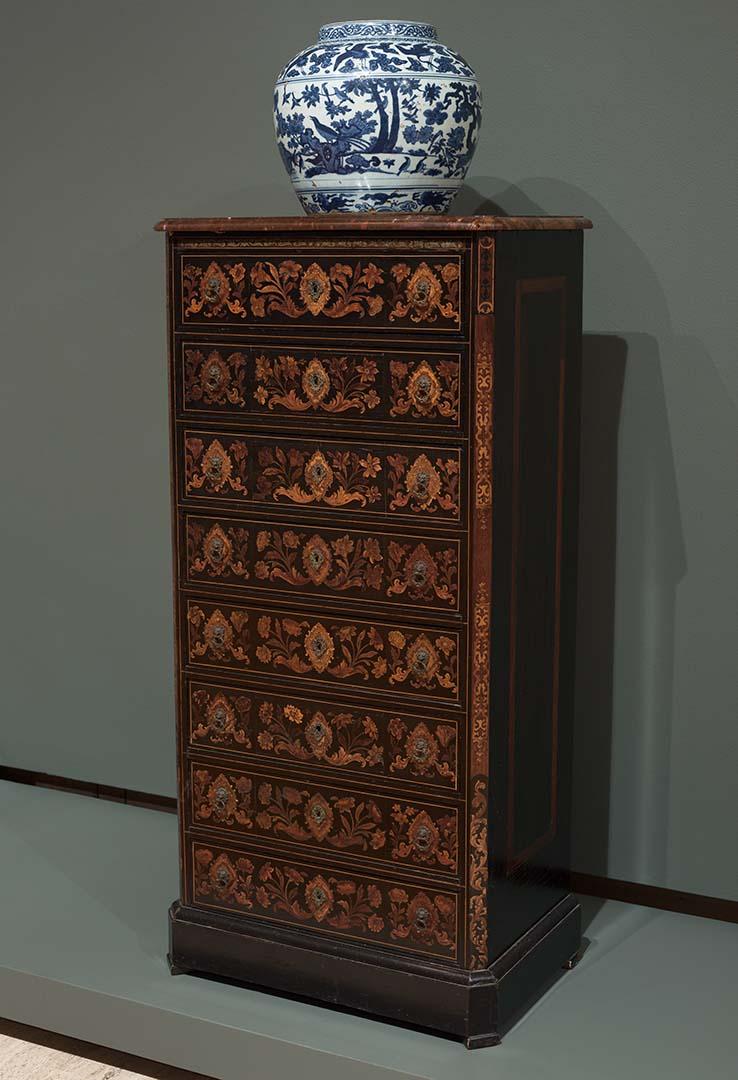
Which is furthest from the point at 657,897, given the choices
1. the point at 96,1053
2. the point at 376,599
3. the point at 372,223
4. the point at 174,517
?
the point at 372,223

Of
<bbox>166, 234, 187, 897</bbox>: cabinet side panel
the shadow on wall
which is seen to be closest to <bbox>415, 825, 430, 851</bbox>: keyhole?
<bbox>166, 234, 187, 897</bbox>: cabinet side panel

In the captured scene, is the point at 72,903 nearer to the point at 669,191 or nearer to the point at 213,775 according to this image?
the point at 213,775

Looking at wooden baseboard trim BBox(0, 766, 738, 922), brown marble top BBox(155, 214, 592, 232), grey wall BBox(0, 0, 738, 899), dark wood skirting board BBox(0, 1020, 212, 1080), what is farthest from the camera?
wooden baseboard trim BBox(0, 766, 738, 922)

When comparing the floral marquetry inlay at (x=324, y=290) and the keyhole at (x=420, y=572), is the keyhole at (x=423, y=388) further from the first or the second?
the keyhole at (x=420, y=572)

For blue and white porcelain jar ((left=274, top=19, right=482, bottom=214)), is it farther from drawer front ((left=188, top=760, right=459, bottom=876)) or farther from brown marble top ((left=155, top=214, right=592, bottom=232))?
drawer front ((left=188, top=760, right=459, bottom=876))

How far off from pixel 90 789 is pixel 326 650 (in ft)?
4.59

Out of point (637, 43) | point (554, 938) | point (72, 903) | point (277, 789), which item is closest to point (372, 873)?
point (277, 789)

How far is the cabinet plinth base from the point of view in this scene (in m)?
2.47

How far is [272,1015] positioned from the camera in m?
2.57

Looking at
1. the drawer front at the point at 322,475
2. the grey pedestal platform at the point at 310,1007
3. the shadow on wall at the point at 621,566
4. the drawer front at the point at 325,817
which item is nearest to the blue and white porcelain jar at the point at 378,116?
the drawer front at the point at 322,475

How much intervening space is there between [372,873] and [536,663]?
470 mm

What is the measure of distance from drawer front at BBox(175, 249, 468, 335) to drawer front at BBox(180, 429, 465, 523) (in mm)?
202

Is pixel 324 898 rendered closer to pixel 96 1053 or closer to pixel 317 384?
pixel 96 1053

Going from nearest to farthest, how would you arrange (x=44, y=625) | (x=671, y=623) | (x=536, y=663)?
(x=536, y=663)
(x=671, y=623)
(x=44, y=625)
